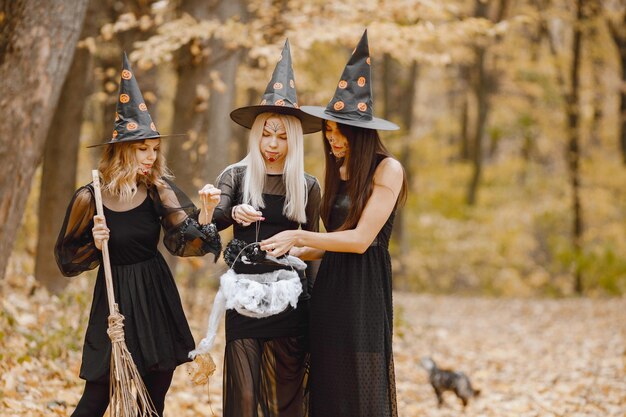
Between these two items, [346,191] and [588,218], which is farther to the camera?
[588,218]

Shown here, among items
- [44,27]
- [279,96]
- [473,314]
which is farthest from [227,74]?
[473,314]

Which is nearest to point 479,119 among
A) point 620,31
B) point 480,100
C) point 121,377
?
point 480,100

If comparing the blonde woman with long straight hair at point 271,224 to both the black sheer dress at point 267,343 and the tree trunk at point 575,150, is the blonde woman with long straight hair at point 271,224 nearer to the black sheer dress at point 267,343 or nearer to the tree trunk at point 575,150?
the black sheer dress at point 267,343

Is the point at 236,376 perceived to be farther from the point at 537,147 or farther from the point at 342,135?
the point at 537,147

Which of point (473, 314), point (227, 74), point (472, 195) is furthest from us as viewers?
point (472, 195)

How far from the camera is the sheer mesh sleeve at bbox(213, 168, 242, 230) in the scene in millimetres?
4152

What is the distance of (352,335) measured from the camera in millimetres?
3945

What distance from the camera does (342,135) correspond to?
160 inches

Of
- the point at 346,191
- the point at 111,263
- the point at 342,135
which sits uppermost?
the point at 342,135

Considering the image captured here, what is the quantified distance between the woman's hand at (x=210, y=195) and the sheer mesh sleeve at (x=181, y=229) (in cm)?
18

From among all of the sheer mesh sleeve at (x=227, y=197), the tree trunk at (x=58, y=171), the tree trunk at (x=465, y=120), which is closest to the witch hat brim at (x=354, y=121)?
the sheer mesh sleeve at (x=227, y=197)

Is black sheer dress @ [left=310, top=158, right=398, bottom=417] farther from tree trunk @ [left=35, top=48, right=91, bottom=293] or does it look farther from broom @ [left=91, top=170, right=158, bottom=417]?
tree trunk @ [left=35, top=48, right=91, bottom=293]

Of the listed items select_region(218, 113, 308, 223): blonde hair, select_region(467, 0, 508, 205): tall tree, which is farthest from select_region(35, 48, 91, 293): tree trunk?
select_region(467, 0, 508, 205): tall tree

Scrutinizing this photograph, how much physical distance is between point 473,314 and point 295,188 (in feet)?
35.5
